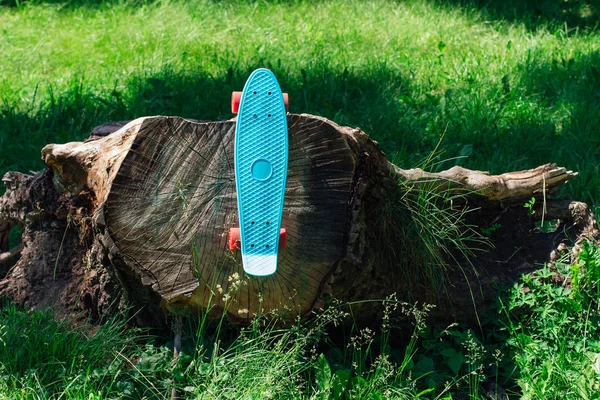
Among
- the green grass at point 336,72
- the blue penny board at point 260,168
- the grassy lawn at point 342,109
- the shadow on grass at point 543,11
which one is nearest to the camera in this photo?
the blue penny board at point 260,168

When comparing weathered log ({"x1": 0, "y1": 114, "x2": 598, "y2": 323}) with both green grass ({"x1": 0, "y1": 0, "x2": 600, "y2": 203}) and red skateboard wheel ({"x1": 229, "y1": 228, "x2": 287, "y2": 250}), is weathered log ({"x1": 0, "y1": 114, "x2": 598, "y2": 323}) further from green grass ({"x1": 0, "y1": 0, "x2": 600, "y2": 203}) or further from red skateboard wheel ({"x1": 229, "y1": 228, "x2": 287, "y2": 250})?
green grass ({"x1": 0, "y1": 0, "x2": 600, "y2": 203})

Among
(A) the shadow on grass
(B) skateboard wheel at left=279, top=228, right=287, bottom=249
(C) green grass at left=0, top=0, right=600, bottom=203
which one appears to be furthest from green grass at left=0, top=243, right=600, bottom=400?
(A) the shadow on grass

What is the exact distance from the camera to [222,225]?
2936 millimetres

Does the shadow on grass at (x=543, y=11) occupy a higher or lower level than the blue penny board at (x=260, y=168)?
lower

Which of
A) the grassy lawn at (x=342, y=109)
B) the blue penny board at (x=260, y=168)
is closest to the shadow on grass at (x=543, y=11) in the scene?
the grassy lawn at (x=342, y=109)

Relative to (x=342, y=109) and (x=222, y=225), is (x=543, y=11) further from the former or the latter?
(x=222, y=225)

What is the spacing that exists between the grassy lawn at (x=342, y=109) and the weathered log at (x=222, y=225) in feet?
A: 0.56

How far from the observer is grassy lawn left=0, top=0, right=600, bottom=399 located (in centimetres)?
288

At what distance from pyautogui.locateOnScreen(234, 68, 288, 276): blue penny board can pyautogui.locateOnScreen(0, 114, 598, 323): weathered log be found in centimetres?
11

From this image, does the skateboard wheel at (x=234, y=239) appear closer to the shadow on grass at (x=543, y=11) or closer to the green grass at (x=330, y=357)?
the green grass at (x=330, y=357)

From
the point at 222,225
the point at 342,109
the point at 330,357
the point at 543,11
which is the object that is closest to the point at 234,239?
the point at 222,225

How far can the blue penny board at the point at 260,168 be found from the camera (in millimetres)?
2773

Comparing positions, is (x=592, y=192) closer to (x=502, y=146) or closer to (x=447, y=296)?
(x=502, y=146)

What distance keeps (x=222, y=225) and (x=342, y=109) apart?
216 cm
